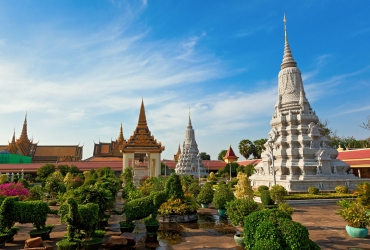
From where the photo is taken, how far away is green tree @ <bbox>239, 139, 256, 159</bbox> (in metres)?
62.8

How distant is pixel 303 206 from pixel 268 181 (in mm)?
6618

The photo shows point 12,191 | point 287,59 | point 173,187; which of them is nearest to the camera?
point 12,191

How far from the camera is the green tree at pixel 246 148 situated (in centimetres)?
6278

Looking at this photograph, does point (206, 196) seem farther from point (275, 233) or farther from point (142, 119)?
point (142, 119)

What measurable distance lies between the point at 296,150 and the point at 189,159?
26757 millimetres

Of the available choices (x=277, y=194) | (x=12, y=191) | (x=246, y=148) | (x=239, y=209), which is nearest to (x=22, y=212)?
(x=12, y=191)

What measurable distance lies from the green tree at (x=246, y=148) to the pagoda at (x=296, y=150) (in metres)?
36.1

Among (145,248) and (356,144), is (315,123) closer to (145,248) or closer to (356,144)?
(145,248)

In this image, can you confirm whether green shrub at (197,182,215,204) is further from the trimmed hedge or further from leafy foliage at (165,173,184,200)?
the trimmed hedge

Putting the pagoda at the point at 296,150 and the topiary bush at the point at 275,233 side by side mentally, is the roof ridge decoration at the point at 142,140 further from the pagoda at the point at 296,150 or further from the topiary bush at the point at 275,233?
the topiary bush at the point at 275,233

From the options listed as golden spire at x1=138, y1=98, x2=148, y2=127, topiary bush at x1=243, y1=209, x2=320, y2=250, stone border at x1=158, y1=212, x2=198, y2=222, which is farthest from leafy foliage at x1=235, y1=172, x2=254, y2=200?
golden spire at x1=138, y1=98, x2=148, y2=127

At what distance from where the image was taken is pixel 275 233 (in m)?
6.11

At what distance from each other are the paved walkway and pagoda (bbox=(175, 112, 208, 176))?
33.7 m

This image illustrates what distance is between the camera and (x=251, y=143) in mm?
63938
